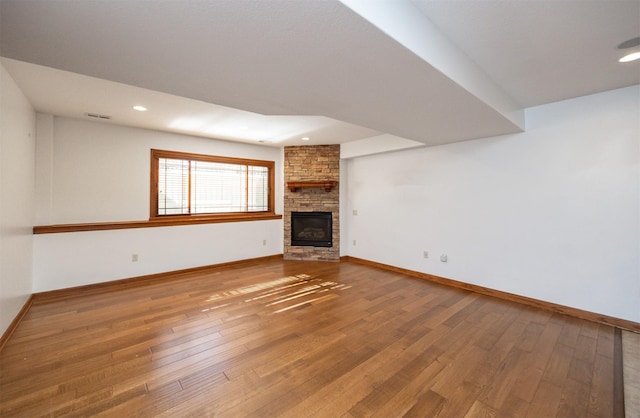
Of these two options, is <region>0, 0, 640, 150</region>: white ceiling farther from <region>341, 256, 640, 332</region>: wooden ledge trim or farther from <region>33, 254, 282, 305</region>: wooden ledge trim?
<region>33, 254, 282, 305</region>: wooden ledge trim

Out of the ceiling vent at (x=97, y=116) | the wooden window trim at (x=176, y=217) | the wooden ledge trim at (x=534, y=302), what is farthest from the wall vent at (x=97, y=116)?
the wooden ledge trim at (x=534, y=302)

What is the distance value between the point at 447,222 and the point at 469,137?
4.24 feet

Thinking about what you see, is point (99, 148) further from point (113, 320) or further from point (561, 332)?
point (561, 332)

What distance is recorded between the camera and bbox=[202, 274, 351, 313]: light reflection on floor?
3150 millimetres

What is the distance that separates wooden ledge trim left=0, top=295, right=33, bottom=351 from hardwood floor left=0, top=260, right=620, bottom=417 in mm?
56

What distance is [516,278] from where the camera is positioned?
328cm

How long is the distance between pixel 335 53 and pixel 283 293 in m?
2.95

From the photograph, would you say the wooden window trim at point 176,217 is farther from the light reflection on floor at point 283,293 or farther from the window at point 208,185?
the light reflection on floor at point 283,293

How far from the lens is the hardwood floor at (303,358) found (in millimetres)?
1610

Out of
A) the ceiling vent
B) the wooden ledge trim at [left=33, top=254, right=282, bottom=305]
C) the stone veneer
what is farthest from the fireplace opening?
the ceiling vent

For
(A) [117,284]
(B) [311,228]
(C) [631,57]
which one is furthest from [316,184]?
(C) [631,57]

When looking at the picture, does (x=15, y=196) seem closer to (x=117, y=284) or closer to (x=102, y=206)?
(x=102, y=206)

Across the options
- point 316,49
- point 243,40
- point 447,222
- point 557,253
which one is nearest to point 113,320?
point 243,40

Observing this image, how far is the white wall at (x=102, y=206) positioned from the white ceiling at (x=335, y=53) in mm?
938
